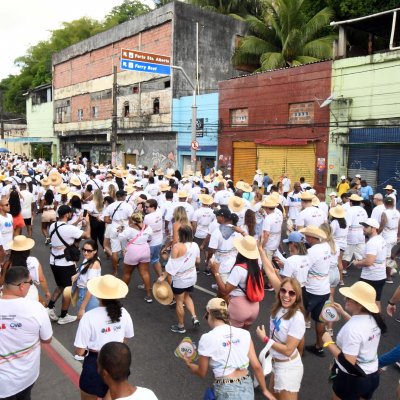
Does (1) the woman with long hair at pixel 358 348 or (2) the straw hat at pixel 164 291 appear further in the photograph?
(2) the straw hat at pixel 164 291

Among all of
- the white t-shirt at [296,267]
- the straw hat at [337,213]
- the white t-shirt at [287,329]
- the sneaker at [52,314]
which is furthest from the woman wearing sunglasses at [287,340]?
the straw hat at [337,213]

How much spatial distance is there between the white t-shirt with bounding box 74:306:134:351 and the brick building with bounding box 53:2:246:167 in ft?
78.5

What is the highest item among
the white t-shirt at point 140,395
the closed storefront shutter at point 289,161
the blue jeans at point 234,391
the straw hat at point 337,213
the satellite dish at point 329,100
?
the satellite dish at point 329,100

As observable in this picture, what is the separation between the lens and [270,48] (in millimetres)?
26172

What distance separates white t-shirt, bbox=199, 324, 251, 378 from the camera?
10.6ft

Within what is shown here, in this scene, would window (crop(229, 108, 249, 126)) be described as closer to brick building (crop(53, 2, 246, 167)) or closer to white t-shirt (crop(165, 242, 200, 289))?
brick building (crop(53, 2, 246, 167))

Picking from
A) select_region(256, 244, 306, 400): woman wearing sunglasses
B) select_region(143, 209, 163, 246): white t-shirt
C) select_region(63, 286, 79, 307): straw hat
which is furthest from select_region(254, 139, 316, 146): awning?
select_region(256, 244, 306, 400): woman wearing sunglasses

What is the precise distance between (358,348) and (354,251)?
5893 mm

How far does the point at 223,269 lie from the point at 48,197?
599 centimetres

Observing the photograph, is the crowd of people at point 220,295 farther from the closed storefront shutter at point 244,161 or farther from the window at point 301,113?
the closed storefront shutter at point 244,161

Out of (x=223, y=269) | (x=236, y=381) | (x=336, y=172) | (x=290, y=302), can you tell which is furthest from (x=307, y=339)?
(x=336, y=172)

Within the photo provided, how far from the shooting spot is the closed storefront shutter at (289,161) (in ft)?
64.1

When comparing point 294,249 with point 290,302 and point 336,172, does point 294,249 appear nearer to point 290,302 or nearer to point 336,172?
point 290,302

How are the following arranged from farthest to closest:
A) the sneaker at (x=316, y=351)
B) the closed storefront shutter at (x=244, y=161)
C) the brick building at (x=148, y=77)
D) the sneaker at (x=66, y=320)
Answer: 1. the brick building at (x=148, y=77)
2. the closed storefront shutter at (x=244, y=161)
3. the sneaker at (x=66, y=320)
4. the sneaker at (x=316, y=351)
